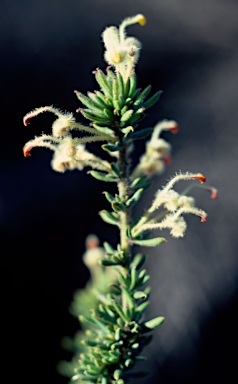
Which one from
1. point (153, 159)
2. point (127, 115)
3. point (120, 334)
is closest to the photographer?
point (127, 115)

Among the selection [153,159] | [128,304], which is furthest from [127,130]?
[128,304]

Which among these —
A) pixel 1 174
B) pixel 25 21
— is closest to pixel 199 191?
pixel 1 174

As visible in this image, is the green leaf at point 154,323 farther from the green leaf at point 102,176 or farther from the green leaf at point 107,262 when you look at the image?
the green leaf at point 102,176

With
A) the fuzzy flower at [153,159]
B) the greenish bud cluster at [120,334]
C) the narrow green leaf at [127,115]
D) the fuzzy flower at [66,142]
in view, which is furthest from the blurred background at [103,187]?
the narrow green leaf at [127,115]

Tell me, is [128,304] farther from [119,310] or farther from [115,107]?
[115,107]

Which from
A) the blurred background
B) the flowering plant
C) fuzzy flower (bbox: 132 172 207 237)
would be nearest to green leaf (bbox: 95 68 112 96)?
the flowering plant

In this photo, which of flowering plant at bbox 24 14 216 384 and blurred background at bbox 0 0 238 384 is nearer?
flowering plant at bbox 24 14 216 384

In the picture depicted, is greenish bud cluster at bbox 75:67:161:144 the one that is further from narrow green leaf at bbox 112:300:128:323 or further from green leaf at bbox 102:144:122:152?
narrow green leaf at bbox 112:300:128:323

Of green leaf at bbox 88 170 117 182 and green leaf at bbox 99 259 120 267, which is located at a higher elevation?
green leaf at bbox 88 170 117 182

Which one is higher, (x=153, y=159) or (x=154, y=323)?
(x=153, y=159)

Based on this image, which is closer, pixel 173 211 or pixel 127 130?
pixel 127 130
